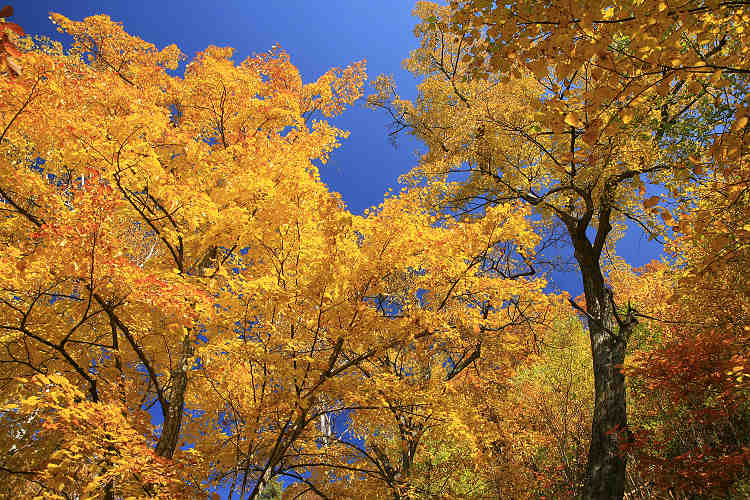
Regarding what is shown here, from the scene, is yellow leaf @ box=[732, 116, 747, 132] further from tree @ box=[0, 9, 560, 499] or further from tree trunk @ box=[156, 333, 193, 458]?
tree trunk @ box=[156, 333, 193, 458]

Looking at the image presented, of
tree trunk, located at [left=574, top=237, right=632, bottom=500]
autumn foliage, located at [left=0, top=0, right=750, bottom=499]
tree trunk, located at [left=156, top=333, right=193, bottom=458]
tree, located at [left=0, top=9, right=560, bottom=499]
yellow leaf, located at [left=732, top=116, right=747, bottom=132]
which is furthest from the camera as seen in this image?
tree trunk, located at [left=156, top=333, right=193, bottom=458]

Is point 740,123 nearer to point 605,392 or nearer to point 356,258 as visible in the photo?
point 356,258

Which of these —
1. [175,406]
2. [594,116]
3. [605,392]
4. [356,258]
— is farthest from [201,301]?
[605,392]

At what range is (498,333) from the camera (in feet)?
23.9

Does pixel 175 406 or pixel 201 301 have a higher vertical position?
pixel 201 301

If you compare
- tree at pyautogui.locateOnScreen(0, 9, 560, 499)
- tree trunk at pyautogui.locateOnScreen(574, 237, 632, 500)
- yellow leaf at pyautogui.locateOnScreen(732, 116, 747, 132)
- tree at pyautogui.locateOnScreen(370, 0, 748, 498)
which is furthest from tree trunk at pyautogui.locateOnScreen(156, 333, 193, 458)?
yellow leaf at pyautogui.locateOnScreen(732, 116, 747, 132)

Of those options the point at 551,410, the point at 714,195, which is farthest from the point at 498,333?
the point at 714,195

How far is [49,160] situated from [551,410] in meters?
10.8

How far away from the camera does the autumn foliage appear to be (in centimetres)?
342

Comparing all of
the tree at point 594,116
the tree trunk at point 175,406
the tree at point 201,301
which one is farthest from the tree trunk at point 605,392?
the tree trunk at point 175,406

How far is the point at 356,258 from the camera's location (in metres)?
4.73

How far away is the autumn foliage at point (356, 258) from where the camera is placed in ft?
11.2

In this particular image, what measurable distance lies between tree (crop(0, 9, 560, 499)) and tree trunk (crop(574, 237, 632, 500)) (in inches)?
35.0

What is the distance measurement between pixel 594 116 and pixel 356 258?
2777 millimetres
